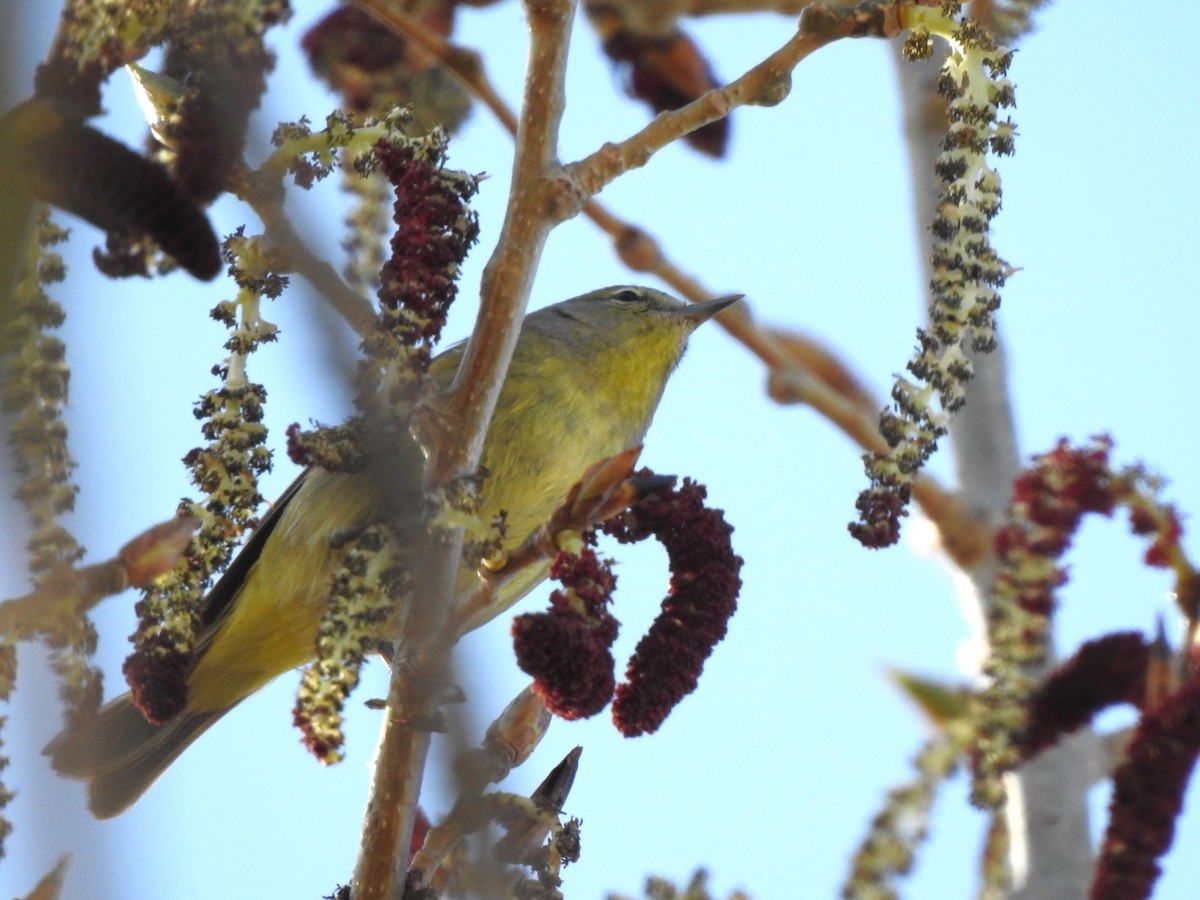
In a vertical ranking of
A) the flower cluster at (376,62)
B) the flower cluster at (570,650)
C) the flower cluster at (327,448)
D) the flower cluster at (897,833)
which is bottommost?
the flower cluster at (897,833)

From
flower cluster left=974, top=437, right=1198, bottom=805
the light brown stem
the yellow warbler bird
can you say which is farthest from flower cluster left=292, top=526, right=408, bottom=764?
the yellow warbler bird

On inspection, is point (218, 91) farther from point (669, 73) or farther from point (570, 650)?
point (669, 73)

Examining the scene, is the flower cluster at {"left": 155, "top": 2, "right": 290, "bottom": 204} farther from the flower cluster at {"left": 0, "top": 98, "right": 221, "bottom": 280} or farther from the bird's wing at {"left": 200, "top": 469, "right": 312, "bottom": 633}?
the bird's wing at {"left": 200, "top": 469, "right": 312, "bottom": 633}

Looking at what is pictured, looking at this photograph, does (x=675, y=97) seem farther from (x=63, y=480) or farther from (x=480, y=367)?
(x=63, y=480)

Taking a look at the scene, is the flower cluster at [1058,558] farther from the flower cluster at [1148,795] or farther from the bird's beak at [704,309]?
the bird's beak at [704,309]

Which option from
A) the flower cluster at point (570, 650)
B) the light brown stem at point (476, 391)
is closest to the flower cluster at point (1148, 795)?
the flower cluster at point (570, 650)

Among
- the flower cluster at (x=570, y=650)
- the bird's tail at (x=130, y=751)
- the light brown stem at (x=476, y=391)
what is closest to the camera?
the flower cluster at (x=570, y=650)
